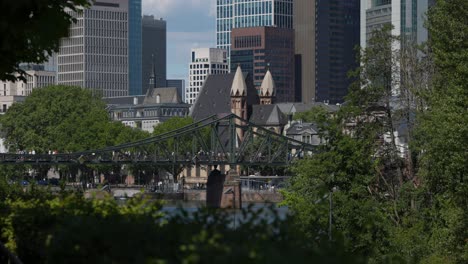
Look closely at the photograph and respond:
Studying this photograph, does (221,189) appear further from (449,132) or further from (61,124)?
(449,132)

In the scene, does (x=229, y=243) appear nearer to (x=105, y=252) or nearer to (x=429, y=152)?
(x=105, y=252)

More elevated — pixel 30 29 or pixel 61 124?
pixel 61 124

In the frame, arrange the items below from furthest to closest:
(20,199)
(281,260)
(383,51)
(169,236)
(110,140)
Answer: (110,140)
(383,51)
(20,199)
(169,236)
(281,260)

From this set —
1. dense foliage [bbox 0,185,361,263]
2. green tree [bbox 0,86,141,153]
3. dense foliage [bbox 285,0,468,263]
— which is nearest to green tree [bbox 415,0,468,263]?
dense foliage [bbox 285,0,468,263]

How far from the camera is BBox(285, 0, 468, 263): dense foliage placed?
53062 millimetres

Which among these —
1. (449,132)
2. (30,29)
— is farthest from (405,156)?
(30,29)

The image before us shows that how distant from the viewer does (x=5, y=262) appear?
18906 millimetres

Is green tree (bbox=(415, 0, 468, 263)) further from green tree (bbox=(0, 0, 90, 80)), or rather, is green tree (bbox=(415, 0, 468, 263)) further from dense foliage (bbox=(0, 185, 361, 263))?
green tree (bbox=(0, 0, 90, 80))

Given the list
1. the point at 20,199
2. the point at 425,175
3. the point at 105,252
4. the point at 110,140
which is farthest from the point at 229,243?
the point at 110,140

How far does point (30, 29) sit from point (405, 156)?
5620 cm

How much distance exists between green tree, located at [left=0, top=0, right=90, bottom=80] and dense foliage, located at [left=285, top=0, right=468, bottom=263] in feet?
85.6

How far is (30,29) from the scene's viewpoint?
16125 mm

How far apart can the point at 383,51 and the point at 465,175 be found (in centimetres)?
1968

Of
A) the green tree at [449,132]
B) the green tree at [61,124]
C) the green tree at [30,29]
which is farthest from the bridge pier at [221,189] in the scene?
the green tree at [30,29]
